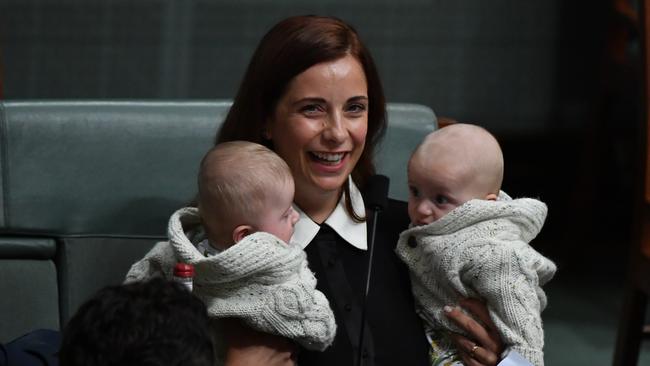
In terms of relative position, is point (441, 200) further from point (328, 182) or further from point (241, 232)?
point (241, 232)

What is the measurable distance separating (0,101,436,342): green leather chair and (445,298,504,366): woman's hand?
68 centimetres

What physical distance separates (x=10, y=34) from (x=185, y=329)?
116 inches

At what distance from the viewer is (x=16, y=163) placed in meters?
2.47

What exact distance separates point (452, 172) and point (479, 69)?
7.79ft

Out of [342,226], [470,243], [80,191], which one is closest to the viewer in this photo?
[470,243]

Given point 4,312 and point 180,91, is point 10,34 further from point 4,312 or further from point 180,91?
point 4,312

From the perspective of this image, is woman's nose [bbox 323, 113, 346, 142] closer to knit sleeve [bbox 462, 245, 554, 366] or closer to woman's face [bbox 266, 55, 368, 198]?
woman's face [bbox 266, 55, 368, 198]

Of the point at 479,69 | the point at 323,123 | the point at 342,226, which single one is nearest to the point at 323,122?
the point at 323,123

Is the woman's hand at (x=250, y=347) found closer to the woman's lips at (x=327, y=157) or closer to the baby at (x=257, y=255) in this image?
the baby at (x=257, y=255)

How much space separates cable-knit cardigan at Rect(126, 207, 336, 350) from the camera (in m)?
1.89

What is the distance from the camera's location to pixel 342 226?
7.52ft

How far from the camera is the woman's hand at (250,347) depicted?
201cm

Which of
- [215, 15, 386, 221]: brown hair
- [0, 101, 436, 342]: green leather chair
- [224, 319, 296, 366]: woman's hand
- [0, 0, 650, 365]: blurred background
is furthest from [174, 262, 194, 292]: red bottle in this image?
[0, 0, 650, 365]: blurred background

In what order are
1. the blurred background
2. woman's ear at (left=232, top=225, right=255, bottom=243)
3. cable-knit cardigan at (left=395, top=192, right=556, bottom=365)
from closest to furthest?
woman's ear at (left=232, top=225, right=255, bottom=243)
cable-knit cardigan at (left=395, top=192, right=556, bottom=365)
the blurred background
